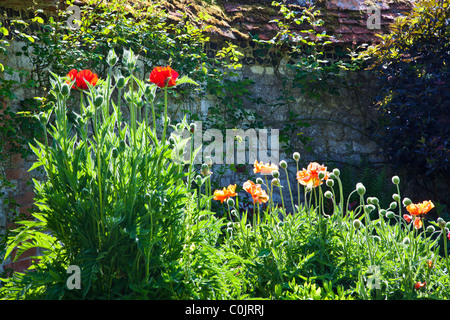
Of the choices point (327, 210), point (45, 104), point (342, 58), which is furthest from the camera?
point (342, 58)

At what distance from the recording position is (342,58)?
4996mm

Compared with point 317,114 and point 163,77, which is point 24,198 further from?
point 317,114

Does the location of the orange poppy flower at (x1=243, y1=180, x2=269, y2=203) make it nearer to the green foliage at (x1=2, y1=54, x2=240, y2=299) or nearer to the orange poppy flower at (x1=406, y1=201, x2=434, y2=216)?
the green foliage at (x1=2, y1=54, x2=240, y2=299)

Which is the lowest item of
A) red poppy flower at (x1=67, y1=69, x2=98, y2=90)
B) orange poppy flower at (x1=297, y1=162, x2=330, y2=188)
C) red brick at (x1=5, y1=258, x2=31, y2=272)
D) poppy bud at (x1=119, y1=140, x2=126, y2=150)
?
red brick at (x1=5, y1=258, x2=31, y2=272)

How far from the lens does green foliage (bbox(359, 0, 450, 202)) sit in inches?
158

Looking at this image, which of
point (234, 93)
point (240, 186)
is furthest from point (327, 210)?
point (234, 93)

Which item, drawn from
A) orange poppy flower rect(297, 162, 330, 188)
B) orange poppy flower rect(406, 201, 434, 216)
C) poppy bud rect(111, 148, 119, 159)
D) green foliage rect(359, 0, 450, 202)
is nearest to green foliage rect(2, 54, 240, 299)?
poppy bud rect(111, 148, 119, 159)

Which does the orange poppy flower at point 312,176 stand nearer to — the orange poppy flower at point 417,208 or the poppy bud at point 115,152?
the orange poppy flower at point 417,208

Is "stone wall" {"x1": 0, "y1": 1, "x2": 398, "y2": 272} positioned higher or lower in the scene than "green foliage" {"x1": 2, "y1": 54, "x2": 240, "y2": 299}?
higher

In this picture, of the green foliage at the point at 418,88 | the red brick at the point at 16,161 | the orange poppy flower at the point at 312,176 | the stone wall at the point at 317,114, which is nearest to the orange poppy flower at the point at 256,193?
the orange poppy flower at the point at 312,176

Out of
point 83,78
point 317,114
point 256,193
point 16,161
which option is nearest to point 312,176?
point 256,193

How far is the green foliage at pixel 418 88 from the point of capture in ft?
13.1
